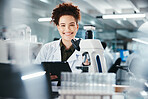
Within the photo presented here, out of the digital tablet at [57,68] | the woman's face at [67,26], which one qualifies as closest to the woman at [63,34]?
the woman's face at [67,26]

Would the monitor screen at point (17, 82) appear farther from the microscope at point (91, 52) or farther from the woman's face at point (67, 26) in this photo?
the woman's face at point (67, 26)

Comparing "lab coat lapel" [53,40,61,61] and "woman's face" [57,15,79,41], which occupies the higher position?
"woman's face" [57,15,79,41]

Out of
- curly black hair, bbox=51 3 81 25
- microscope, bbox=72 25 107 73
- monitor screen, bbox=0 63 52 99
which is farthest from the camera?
curly black hair, bbox=51 3 81 25

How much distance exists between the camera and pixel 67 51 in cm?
260

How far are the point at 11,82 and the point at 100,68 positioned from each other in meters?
0.69

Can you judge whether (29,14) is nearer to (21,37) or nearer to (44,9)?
(44,9)

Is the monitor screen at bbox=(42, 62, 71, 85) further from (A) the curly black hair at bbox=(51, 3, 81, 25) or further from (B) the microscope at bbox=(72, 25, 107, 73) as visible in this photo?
(A) the curly black hair at bbox=(51, 3, 81, 25)

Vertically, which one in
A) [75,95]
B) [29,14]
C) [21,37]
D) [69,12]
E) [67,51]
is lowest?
[75,95]

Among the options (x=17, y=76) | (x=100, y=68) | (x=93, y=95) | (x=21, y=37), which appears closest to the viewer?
(x=93, y=95)

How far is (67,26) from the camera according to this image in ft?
8.46

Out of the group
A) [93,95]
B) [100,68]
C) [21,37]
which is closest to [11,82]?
[93,95]

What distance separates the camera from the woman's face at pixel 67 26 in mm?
2523

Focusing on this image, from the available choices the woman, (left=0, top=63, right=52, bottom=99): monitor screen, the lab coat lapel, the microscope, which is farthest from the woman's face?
(left=0, top=63, right=52, bottom=99): monitor screen

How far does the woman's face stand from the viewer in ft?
8.28
